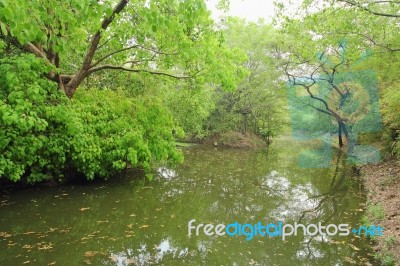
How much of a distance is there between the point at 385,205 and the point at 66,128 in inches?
349

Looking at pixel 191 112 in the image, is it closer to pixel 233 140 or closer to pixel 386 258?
pixel 233 140

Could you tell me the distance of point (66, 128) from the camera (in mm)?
8734

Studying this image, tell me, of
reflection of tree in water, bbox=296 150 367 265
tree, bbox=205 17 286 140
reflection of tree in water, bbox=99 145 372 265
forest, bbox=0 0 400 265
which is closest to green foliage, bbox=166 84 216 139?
tree, bbox=205 17 286 140


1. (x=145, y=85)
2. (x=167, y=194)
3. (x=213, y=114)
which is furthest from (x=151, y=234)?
(x=213, y=114)

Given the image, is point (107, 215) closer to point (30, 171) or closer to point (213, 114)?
point (30, 171)

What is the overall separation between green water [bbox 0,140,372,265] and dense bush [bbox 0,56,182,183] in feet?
3.18

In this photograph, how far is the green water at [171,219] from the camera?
564 centimetres

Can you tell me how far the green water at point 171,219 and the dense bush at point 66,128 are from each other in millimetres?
969

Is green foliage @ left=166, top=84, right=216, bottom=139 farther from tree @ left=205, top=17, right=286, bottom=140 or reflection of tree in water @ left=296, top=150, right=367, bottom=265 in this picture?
reflection of tree in water @ left=296, top=150, right=367, bottom=265

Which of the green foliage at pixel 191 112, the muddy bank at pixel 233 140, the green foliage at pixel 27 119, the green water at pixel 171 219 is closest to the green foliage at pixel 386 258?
the green water at pixel 171 219

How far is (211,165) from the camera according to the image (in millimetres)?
16609

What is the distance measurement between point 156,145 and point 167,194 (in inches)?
72.2

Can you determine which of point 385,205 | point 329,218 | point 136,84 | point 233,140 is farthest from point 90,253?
point 233,140

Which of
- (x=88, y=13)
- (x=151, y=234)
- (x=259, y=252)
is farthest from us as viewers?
(x=151, y=234)
